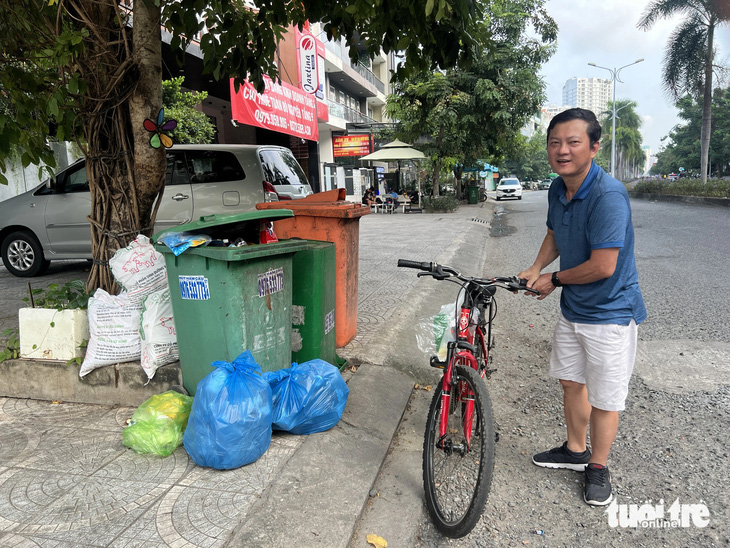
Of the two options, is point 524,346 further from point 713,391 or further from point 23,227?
point 23,227

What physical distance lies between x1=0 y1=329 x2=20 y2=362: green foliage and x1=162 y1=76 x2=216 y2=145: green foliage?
6.09 metres

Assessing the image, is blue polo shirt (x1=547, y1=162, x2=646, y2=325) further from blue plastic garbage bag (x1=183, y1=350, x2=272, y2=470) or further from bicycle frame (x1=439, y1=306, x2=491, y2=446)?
blue plastic garbage bag (x1=183, y1=350, x2=272, y2=470)

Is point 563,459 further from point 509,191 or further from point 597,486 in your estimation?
point 509,191

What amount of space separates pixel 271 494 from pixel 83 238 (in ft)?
21.4

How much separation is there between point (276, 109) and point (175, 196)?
596 cm

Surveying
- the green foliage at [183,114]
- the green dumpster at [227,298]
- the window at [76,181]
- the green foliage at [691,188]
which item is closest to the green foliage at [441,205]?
the green foliage at [691,188]

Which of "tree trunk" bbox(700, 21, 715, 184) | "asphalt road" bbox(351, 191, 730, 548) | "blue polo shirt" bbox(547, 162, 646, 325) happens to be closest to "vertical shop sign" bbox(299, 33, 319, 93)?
"asphalt road" bbox(351, 191, 730, 548)

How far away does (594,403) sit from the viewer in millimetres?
2711

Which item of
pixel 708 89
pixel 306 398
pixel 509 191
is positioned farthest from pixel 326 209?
pixel 509 191

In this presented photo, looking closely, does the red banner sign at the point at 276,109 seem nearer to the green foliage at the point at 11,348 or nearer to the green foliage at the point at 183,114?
the green foliage at the point at 183,114

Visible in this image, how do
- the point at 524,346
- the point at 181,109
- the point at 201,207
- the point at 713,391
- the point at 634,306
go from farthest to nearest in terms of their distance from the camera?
1. the point at 181,109
2. the point at 201,207
3. the point at 524,346
4. the point at 713,391
5. the point at 634,306

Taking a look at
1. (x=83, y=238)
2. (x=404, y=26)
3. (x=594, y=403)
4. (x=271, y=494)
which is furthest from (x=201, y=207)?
(x=594, y=403)

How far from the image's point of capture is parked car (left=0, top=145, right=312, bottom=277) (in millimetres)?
7648

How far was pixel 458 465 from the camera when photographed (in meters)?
2.71
